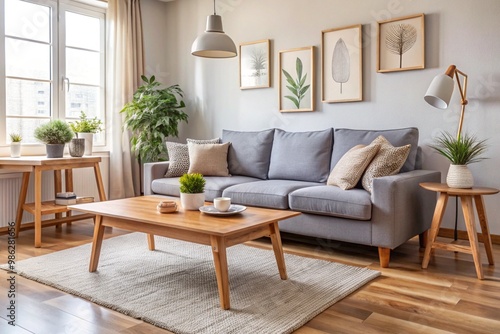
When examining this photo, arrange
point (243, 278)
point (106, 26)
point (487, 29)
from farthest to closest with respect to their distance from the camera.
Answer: point (106, 26) < point (487, 29) < point (243, 278)

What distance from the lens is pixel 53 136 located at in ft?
12.5

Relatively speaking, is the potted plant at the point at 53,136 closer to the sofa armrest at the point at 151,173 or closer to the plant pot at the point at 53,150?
the plant pot at the point at 53,150

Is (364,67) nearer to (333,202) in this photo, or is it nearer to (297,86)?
(297,86)

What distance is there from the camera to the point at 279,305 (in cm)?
223

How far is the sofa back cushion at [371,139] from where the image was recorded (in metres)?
3.43

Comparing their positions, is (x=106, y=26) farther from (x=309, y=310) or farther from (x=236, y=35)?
(x=309, y=310)

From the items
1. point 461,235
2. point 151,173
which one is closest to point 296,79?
point 151,173

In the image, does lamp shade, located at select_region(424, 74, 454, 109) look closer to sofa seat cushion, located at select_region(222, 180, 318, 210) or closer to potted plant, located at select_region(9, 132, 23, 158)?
sofa seat cushion, located at select_region(222, 180, 318, 210)

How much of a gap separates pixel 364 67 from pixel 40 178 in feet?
9.48

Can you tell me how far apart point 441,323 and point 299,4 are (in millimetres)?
3256

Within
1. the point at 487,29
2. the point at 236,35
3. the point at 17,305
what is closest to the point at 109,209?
the point at 17,305

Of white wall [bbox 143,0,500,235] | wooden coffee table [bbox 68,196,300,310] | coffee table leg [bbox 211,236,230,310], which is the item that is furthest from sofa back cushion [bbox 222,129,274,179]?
coffee table leg [bbox 211,236,230,310]

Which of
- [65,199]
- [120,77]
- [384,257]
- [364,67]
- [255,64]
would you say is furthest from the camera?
[120,77]

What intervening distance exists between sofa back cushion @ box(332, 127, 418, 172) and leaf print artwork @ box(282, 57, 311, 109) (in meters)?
0.65
